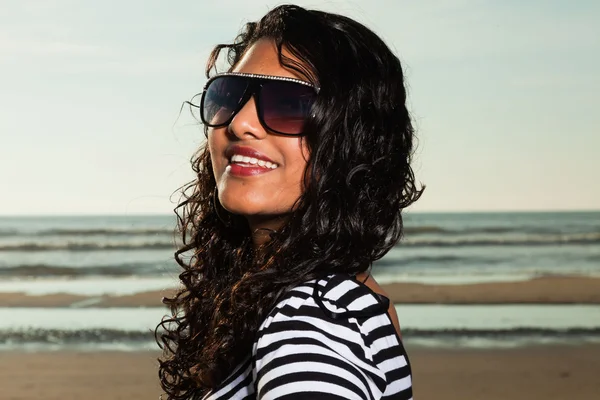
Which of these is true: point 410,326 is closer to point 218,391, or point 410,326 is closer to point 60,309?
point 60,309

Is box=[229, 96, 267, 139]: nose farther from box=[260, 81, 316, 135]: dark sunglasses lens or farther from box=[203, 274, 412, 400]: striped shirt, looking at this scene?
box=[203, 274, 412, 400]: striped shirt

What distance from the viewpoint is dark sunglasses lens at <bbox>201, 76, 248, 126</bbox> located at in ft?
6.27

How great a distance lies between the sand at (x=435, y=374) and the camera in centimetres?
689

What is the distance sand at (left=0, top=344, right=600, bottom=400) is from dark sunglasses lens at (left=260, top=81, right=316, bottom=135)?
533 centimetres

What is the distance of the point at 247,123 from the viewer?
73.5 inches

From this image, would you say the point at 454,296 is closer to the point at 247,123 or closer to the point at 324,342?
the point at 247,123

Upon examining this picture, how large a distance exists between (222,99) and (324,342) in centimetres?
81

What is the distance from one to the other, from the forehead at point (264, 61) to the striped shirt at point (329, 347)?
534 millimetres

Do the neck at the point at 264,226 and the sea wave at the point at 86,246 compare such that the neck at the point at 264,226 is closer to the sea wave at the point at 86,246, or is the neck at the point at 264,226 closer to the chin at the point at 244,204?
the chin at the point at 244,204

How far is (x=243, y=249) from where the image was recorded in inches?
88.7

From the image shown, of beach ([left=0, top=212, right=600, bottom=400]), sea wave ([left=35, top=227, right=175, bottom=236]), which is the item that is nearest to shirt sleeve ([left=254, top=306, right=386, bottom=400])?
beach ([left=0, top=212, right=600, bottom=400])

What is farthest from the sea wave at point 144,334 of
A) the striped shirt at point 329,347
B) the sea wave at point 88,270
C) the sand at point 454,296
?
the striped shirt at point 329,347

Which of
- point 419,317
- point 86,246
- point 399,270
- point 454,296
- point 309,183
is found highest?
point 309,183

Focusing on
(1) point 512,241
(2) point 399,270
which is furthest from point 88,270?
(1) point 512,241
